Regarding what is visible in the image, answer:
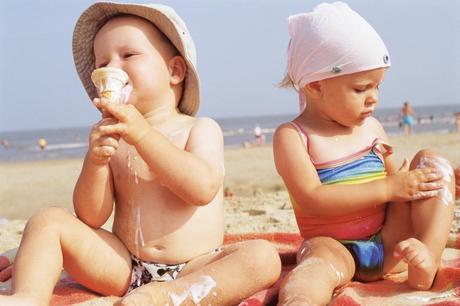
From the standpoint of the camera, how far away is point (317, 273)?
2.54 meters

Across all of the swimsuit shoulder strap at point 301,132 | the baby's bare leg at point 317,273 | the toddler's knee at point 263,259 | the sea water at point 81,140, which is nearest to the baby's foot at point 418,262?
the baby's bare leg at point 317,273

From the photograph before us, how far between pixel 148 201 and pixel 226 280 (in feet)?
1.82

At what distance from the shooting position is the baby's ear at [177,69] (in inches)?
118

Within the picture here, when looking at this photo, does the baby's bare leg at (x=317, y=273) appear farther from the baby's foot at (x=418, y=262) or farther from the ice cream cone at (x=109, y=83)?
the ice cream cone at (x=109, y=83)

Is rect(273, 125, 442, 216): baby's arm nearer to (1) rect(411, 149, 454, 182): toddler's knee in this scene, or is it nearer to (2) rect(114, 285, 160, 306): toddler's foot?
(1) rect(411, 149, 454, 182): toddler's knee

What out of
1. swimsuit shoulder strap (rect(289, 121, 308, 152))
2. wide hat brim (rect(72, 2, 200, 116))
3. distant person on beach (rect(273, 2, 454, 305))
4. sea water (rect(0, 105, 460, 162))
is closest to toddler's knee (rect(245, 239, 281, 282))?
distant person on beach (rect(273, 2, 454, 305))

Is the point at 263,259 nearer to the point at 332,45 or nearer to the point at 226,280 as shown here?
the point at 226,280

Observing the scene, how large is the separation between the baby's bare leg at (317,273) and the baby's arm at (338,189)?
0.56ft

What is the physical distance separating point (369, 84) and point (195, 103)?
34.2 inches

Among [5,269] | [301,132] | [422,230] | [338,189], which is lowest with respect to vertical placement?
[5,269]

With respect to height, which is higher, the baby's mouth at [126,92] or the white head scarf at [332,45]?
the white head scarf at [332,45]

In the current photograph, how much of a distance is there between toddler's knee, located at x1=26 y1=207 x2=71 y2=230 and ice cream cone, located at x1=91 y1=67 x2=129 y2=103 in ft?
1.71

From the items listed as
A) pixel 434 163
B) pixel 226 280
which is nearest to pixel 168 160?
pixel 226 280

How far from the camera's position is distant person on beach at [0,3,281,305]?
246 centimetres
